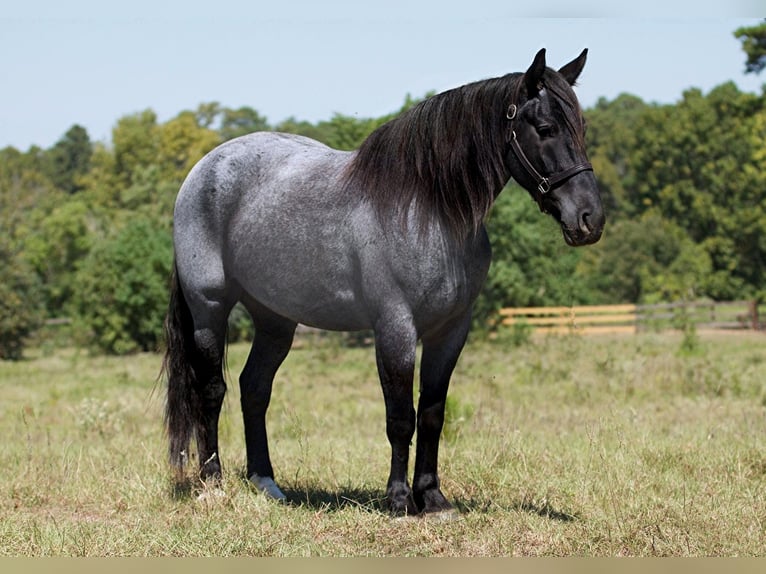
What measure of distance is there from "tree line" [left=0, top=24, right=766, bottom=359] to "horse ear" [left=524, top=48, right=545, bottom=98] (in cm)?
1657

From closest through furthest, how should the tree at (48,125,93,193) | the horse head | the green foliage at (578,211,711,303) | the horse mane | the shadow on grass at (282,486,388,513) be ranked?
the horse head → the horse mane → the shadow on grass at (282,486,388,513) → the green foliage at (578,211,711,303) → the tree at (48,125,93,193)

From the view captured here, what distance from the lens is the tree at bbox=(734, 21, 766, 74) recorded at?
26.6 m

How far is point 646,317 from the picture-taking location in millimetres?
32156

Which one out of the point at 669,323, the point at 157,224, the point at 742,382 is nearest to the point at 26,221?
the point at 157,224

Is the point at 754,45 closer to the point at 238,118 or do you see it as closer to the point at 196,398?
the point at 196,398

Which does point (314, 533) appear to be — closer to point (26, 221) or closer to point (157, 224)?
point (157, 224)

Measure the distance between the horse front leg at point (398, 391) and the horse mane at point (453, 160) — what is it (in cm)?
62

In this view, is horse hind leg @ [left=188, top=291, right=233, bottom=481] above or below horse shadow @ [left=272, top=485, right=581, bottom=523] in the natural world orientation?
above

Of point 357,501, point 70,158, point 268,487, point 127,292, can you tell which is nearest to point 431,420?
point 357,501

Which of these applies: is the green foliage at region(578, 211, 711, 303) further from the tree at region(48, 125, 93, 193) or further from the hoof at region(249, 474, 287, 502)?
the tree at region(48, 125, 93, 193)

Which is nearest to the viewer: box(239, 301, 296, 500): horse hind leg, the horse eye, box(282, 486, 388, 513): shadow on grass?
the horse eye

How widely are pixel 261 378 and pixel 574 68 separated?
10.1 feet

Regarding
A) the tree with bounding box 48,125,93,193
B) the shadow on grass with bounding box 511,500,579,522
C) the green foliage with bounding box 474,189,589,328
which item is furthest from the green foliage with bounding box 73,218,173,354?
the tree with bounding box 48,125,93,193

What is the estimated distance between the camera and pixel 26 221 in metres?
45.0
